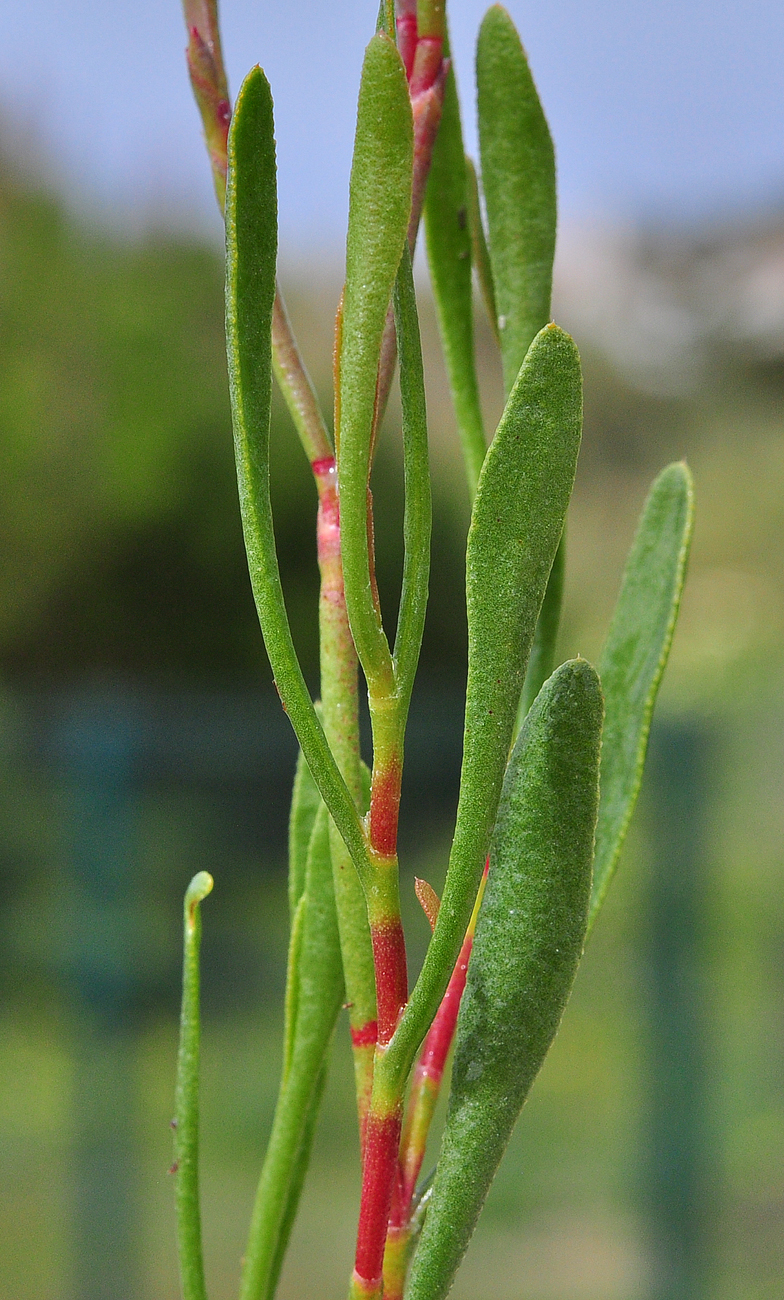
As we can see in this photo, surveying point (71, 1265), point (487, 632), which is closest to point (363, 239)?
point (487, 632)

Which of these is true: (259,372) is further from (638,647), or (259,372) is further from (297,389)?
(638,647)

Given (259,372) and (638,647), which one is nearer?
(259,372)

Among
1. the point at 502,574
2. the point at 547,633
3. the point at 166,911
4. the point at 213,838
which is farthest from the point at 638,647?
the point at 213,838

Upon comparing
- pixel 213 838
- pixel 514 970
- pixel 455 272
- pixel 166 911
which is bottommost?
pixel 166 911

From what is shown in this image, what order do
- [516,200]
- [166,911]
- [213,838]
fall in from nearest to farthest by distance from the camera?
[516,200], [166,911], [213,838]

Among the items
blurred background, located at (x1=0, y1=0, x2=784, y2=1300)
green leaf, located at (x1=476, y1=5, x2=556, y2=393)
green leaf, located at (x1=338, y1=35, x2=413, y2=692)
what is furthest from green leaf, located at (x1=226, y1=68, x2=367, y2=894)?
blurred background, located at (x1=0, y1=0, x2=784, y2=1300)

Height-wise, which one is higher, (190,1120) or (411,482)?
(411,482)

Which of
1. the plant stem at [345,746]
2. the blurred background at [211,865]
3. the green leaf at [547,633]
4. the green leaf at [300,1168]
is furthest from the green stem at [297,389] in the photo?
the blurred background at [211,865]
